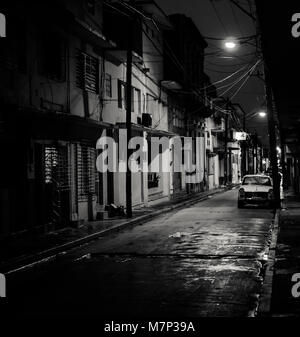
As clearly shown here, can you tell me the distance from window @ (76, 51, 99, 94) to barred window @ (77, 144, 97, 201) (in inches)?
91.0

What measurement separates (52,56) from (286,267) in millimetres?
10845

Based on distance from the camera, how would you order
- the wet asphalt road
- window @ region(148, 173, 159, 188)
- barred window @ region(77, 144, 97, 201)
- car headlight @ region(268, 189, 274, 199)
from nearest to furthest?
1. the wet asphalt road
2. barred window @ region(77, 144, 97, 201)
3. car headlight @ region(268, 189, 274, 199)
4. window @ region(148, 173, 159, 188)

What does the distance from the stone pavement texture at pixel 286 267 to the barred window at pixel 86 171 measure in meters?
7.22

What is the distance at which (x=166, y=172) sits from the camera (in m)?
32.9

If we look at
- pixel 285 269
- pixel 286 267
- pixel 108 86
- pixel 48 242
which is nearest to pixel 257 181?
pixel 108 86

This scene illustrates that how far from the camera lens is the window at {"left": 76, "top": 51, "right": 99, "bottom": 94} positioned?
19.8 m

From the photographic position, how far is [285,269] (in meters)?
10.5

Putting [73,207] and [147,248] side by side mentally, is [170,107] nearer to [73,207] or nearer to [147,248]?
[73,207]

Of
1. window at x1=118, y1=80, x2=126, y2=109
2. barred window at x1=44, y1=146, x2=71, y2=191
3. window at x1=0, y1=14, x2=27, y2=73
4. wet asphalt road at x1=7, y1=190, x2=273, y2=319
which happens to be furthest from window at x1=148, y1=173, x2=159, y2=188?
window at x1=0, y1=14, x2=27, y2=73

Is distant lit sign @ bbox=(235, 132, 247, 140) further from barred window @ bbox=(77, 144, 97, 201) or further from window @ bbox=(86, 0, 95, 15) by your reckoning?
barred window @ bbox=(77, 144, 97, 201)

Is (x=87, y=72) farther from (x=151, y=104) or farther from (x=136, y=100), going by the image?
(x=151, y=104)

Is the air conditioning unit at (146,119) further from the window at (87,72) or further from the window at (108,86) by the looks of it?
the window at (87,72)

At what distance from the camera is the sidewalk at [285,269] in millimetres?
7449

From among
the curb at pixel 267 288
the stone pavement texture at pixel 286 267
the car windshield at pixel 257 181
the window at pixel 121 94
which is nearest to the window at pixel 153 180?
the car windshield at pixel 257 181
